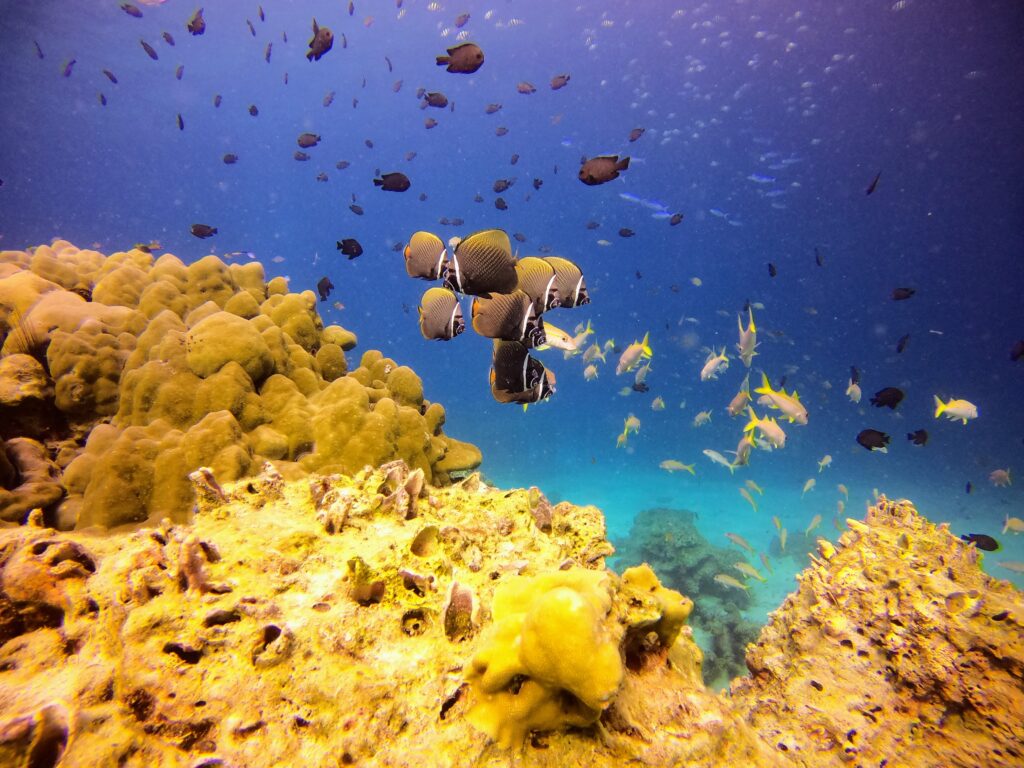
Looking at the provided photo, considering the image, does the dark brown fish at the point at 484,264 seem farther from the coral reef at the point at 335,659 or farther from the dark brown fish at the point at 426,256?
the coral reef at the point at 335,659

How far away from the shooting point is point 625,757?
1488mm

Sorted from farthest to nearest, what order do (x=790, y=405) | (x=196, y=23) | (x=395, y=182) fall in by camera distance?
(x=196, y=23) < (x=790, y=405) < (x=395, y=182)

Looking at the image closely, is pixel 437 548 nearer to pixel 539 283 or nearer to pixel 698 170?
pixel 539 283

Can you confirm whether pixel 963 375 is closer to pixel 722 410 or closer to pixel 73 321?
pixel 722 410

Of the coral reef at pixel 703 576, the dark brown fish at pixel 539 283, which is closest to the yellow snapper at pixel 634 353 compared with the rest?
the coral reef at pixel 703 576

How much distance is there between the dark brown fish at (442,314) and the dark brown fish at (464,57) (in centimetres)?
446

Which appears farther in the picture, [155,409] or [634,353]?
[634,353]

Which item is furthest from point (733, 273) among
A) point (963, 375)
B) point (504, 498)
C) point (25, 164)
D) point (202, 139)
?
point (25, 164)

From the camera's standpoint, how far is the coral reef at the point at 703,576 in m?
9.88

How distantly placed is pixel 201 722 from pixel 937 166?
46664mm

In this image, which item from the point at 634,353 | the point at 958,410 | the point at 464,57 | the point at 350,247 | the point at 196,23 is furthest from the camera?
the point at 196,23

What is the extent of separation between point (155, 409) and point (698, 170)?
56.1 meters

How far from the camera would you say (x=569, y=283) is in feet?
9.30

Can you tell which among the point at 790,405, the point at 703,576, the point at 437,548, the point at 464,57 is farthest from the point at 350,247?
the point at 703,576
